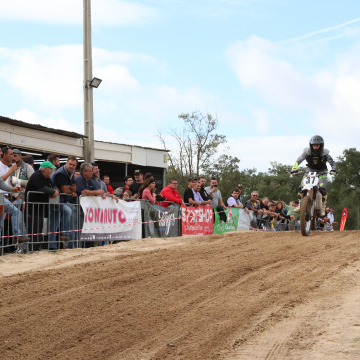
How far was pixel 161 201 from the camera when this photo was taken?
1380 centimetres

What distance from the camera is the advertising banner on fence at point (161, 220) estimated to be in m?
13.1

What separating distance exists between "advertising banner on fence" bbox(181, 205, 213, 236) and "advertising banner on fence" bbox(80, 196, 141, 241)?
225 cm

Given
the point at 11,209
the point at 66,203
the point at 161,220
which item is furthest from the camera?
the point at 161,220

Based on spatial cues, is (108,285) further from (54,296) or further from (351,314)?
(351,314)

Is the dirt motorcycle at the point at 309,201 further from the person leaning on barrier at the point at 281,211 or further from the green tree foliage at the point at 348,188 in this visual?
the green tree foliage at the point at 348,188

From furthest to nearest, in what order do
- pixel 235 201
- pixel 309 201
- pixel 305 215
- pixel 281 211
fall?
pixel 281 211
pixel 235 201
pixel 309 201
pixel 305 215

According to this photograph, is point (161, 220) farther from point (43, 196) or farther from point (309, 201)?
point (43, 196)

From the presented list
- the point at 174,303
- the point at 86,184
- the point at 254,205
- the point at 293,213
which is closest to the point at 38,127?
the point at 86,184

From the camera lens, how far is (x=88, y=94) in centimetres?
1664

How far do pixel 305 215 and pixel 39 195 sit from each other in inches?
253

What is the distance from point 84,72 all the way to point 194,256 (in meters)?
9.82

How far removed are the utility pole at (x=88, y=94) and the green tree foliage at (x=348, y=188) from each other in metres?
51.6

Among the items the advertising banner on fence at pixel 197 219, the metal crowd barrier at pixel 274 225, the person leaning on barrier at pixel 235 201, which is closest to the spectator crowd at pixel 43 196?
the advertising banner on fence at pixel 197 219

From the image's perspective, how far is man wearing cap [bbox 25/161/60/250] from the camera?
388 inches
